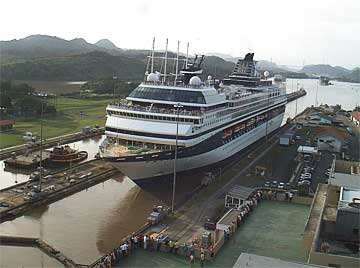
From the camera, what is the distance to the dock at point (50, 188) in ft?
65.5

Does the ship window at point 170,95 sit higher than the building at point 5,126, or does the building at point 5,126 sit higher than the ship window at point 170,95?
the ship window at point 170,95

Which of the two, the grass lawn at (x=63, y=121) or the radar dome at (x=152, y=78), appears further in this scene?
the grass lawn at (x=63, y=121)

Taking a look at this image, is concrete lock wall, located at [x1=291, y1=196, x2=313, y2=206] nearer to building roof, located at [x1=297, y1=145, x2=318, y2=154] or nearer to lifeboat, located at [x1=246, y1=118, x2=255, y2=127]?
building roof, located at [x1=297, y1=145, x2=318, y2=154]

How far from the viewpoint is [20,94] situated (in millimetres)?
52625

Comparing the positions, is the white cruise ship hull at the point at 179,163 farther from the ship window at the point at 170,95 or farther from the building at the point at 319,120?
the building at the point at 319,120

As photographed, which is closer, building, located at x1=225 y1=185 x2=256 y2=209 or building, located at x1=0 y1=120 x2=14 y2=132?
building, located at x1=225 y1=185 x2=256 y2=209

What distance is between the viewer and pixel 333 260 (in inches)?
454

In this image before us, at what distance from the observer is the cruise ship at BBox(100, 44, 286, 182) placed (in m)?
22.1

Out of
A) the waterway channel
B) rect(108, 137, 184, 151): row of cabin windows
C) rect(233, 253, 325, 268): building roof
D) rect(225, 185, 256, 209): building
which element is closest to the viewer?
rect(233, 253, 325, 268): building roof

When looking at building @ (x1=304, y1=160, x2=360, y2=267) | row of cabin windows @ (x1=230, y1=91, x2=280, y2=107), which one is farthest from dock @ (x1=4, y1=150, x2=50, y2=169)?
building @ (x1=304, y1=160, x2=360, y2=267)

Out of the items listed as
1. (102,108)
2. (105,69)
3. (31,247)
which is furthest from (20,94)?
(105,69)

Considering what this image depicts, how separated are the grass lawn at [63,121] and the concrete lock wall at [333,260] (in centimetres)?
2564

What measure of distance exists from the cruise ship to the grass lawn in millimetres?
12216

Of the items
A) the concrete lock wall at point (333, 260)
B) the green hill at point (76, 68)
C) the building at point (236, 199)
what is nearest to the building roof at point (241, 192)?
the building at point (236, 199)
